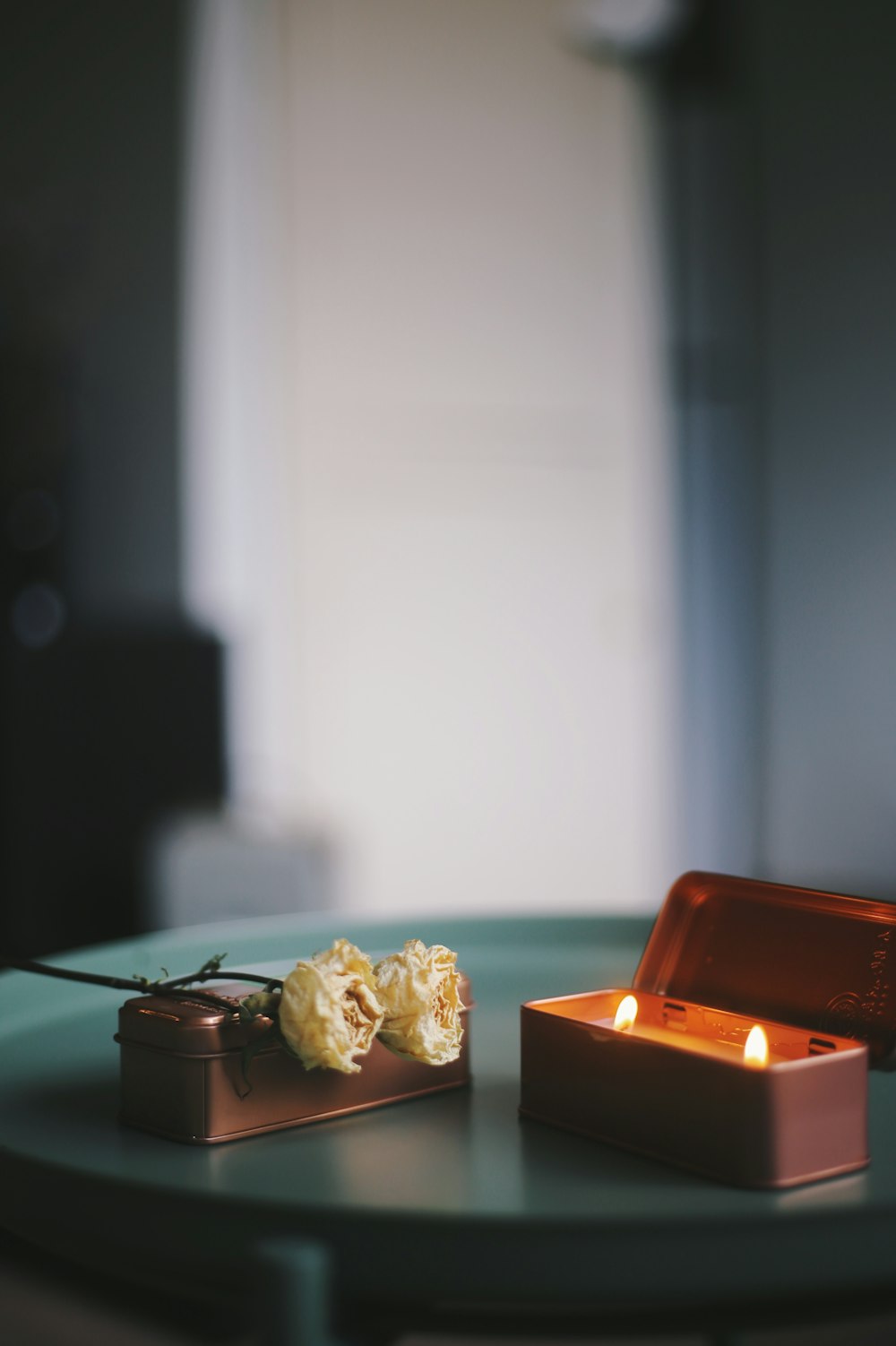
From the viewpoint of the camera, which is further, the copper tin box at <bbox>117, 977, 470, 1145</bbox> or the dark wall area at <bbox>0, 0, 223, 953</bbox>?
the dark wall area at <bbox>0, 0, 223, 953</bbox>

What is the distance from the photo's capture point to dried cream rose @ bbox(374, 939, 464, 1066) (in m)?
0.68

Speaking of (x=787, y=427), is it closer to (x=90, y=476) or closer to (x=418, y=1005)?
(x=90, y=476)

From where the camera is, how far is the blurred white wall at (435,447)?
11.0ft

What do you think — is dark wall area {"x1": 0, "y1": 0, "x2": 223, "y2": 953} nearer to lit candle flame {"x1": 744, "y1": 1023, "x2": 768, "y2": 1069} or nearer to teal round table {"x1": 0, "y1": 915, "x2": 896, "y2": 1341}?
teal round table {"x1": 0, "y1": 915, "x2": 896, "y2": 1341}

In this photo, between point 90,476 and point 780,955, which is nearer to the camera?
point 780,955

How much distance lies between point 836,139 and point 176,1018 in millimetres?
3156

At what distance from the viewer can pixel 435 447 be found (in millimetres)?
3564

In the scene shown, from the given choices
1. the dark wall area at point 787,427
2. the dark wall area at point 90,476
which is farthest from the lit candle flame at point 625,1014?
the dark wall area at point 787,427

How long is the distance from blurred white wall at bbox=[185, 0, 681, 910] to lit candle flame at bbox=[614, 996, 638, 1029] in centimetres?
243

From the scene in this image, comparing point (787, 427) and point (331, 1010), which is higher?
point (787, 427)

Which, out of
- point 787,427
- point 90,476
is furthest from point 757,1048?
point 787,427

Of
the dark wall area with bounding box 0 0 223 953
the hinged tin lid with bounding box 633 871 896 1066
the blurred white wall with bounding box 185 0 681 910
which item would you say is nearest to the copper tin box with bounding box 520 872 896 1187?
the hinged tin lid with bounding box 633 871 896 1066

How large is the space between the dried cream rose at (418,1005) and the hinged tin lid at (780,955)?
0.52 ft

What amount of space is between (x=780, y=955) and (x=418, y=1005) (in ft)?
0.74
